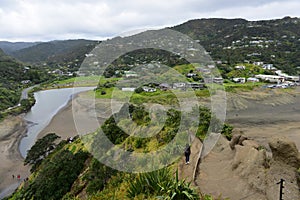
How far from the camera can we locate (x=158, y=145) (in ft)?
42.3

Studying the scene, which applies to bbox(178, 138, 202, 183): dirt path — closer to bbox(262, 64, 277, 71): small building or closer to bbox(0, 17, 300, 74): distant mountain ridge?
bbox(0, 17, 300, 74): distant mountain ridge

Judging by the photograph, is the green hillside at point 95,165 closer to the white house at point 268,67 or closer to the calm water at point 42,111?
the calm water at point 42,111

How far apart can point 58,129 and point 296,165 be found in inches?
1296

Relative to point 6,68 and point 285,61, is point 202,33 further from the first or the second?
point 6,68

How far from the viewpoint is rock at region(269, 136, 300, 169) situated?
746 centimetres

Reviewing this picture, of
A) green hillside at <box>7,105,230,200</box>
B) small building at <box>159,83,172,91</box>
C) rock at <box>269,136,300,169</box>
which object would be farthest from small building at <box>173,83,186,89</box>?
rock at <box>269,136,300,169</box>

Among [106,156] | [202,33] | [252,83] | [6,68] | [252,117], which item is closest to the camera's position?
[106,156]

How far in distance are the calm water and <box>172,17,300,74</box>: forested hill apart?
42953mm

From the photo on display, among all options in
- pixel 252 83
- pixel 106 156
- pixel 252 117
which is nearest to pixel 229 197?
pixel 106 156

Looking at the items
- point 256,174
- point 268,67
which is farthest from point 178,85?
point 256,174

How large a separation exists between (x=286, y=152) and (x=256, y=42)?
104 meters

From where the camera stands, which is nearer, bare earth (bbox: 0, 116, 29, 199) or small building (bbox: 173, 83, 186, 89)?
bare earth (bbox: 0, 116, 29, 199)

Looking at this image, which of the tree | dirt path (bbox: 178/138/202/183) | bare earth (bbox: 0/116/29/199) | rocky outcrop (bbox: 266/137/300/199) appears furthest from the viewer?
the tree

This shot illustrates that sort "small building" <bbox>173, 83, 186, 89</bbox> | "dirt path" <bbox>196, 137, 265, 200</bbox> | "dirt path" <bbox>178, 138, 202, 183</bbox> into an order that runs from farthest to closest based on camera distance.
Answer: "small building" <bbox>173, 83, 186, 89</bbox>, "dirt path" <bbox>178, 138, 202, 183</bbox>, "dirt path" <bbox>196, 137, 265, 200</bbox>
